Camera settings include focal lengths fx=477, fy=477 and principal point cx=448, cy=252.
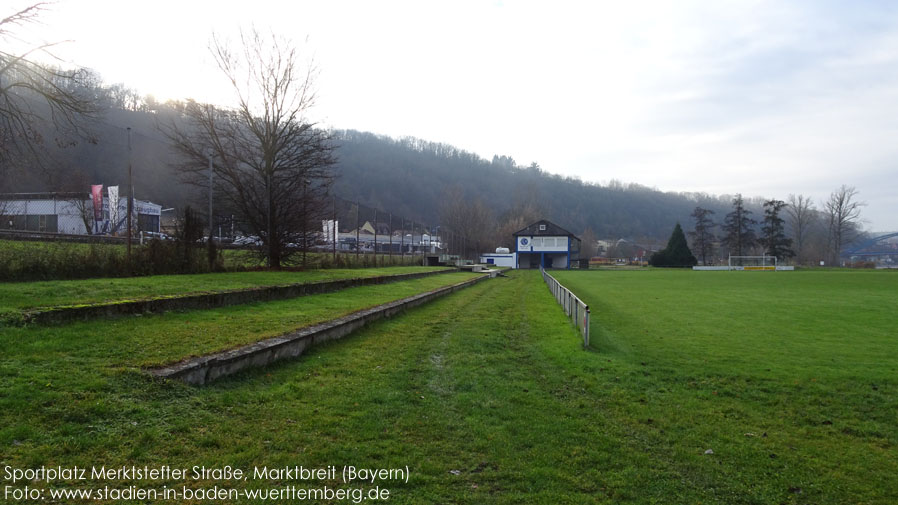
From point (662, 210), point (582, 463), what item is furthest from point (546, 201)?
point (582, 463)

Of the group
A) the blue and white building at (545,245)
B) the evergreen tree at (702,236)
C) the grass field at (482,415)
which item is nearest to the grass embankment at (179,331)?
the grass field at (482,415)

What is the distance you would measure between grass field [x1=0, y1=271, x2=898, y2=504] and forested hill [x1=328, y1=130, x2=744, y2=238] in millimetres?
73625

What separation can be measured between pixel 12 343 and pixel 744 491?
279 inches

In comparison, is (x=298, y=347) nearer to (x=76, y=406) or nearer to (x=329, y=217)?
(x=76, y=406)

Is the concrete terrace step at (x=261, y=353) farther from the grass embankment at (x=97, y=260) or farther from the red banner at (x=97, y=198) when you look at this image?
the red banner at (x=97, y=198)

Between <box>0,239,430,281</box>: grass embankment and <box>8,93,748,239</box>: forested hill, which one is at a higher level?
<box>8,93,748,239</box>: forested hill

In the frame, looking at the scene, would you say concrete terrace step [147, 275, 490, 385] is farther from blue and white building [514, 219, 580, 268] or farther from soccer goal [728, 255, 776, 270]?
soccer goal [728, 255, 776, 270]

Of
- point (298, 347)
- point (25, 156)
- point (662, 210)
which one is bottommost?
point (298, 347)

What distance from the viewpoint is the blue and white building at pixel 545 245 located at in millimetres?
69625

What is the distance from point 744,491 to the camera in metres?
3.75

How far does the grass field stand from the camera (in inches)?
142

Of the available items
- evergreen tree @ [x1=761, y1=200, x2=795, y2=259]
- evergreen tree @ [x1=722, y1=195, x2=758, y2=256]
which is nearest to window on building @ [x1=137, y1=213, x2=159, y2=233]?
evergreen tree @ [x1=722, y1=195, x2=758, y2=256]

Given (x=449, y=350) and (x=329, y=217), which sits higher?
(x=329, y=217)

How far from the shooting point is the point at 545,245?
231 ft
